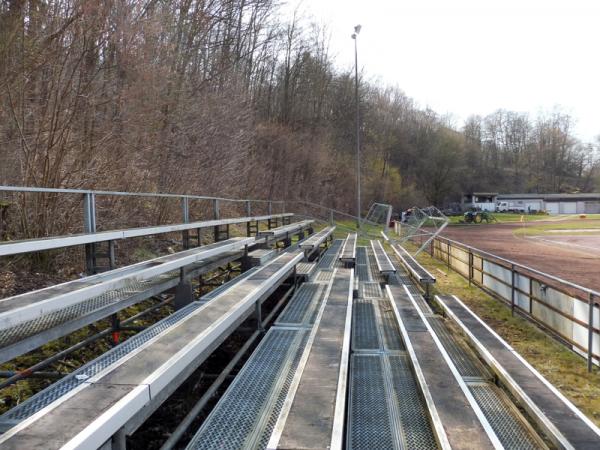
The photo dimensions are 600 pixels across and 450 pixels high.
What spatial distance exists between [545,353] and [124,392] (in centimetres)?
537

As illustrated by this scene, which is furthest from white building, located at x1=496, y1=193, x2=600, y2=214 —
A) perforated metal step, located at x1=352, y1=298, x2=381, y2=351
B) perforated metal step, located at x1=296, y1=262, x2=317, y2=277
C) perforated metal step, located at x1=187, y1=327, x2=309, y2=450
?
perforated metal step, located at x1=187, y1=327, x2=309, y2=450

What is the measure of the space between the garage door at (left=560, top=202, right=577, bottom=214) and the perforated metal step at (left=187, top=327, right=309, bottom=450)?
255 ft

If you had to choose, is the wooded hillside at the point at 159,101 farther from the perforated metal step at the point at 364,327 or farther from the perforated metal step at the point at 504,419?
the perforated metal step at the point at 504,419

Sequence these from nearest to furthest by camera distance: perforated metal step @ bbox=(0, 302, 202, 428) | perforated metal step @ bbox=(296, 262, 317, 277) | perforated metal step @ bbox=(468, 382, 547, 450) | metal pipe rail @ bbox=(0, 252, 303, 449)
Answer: metal pipe rail @ bbox=(0, 252, 303, 449) → perforated metal step @ bbox=(0, 302, 202, 428) → perforated metal step @ bbox=(468, 382, 547, 450) → perforated metal step @ bbox=(296, 262, 317, 277)

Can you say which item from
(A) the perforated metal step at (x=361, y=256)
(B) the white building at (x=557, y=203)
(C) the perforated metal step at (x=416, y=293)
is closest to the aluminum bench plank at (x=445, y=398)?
(C) the perforated metal step at (x=416, y=293)

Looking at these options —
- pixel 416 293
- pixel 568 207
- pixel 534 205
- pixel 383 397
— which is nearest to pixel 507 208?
pixel 534 205

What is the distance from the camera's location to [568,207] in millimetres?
70438

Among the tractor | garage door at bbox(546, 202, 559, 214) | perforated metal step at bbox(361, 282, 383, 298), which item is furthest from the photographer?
garage door at bbox(546, 202, 559, 214)

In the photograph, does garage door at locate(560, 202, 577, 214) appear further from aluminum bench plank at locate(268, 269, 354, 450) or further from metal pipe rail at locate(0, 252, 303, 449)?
metal pipe rail at locate(0, 252, 303, 449)

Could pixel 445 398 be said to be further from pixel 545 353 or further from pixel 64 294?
pixel 545 353

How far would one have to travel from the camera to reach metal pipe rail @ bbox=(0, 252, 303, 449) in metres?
1.94

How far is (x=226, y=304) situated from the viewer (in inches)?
173

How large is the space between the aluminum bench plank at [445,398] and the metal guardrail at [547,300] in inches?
71.2

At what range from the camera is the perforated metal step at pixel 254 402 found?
2.69 meters
